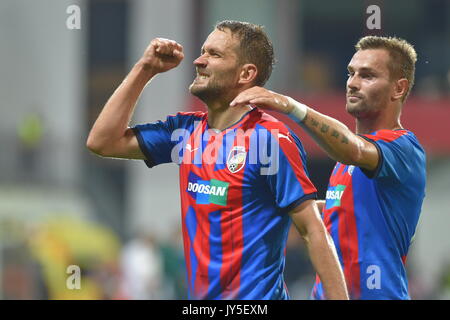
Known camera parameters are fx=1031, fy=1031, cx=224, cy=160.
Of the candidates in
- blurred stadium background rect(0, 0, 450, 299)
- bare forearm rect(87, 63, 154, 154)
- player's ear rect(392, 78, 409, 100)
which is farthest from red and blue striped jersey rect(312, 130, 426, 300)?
blurred stadium background rect(0, 0, 450, 299)

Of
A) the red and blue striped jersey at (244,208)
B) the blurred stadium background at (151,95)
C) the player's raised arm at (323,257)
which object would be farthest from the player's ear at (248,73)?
the blurred stadium background at (151,95)

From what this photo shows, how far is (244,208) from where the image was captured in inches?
206

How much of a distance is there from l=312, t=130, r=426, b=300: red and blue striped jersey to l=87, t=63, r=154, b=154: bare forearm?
4.19 feet

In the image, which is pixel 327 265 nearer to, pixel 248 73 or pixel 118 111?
pixel 248 73

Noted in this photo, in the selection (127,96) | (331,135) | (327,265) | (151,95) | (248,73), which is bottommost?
(151,95)

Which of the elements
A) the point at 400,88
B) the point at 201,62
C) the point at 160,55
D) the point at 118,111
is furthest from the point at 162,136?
the point at 400,88

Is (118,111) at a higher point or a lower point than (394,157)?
higher

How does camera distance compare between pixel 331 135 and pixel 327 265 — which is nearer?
pixel 327 265

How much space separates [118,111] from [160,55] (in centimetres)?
38

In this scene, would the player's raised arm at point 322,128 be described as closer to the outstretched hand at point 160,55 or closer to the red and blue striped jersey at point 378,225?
the red and blue striped jersey at point 378,225

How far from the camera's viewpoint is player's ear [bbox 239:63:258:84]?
5449mm

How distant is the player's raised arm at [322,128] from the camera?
4.92m

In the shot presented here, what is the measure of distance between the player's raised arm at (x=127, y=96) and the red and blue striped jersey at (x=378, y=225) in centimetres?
118
